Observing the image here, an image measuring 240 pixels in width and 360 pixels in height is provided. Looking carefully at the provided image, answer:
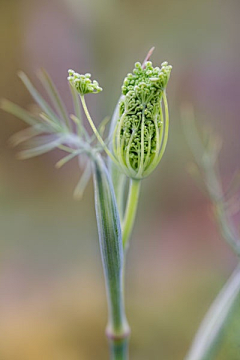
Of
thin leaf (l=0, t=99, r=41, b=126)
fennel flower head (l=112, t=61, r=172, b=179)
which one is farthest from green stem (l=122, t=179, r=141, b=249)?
thin leaf (l=0, t=99, r=41, b=126)

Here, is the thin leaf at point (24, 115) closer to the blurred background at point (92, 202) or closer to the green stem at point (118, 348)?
the green stem at point (118, 348)

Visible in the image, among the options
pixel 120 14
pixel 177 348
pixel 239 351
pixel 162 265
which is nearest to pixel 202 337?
pixel 239 351

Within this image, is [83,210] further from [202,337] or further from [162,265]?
[202,337]

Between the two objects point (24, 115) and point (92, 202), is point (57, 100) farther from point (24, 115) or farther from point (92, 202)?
point (92, 202)

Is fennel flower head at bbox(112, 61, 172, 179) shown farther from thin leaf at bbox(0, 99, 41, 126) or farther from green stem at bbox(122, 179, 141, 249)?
thin leaf at bbox(0, 99, 41, 126)

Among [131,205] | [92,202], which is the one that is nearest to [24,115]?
[131,205]

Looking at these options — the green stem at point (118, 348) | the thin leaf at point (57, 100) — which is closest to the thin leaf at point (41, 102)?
the thin leaf at point (57, 100)
